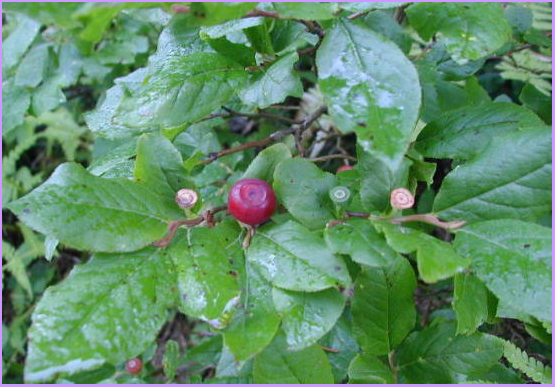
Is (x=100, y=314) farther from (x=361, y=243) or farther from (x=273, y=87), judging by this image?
(x=273, y=87)

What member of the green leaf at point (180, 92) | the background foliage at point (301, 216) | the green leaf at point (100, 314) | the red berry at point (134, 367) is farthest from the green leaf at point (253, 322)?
the red berry at point (134, 367)

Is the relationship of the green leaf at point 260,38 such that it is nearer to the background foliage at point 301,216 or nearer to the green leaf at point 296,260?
the background foliage at point 301,216

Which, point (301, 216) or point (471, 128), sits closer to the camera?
point (301, 216)

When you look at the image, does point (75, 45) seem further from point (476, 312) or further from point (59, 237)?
point (476, 312)

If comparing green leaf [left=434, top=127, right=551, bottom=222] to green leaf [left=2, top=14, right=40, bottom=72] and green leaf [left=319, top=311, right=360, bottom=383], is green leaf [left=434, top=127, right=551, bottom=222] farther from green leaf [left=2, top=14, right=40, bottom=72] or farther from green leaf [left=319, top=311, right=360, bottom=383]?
green leaf [left=2, top=14, right=40, bottom=72]

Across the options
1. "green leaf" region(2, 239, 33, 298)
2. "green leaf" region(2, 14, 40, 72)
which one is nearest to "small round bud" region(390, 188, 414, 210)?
"green leaf" region(2, 14, 40, 72)

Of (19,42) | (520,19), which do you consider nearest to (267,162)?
(520,19)
